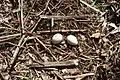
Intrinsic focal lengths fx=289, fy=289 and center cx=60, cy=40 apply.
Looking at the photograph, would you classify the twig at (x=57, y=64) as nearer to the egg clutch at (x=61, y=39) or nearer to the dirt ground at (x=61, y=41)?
the dirt ground at (x=61, y=41)

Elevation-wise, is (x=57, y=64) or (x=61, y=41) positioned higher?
(x=61, y=41)

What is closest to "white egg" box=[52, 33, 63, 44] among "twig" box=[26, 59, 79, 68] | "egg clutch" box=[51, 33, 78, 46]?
"egg clutch" box=[51, 33, 78, 46]

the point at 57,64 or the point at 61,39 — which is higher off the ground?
the point at 61,39

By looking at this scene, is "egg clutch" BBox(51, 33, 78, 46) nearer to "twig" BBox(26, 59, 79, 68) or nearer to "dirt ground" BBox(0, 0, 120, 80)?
"dirt ground" BBox(0, 0, 120, 80)

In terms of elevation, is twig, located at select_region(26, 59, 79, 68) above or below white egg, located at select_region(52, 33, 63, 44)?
below

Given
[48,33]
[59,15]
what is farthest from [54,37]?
[59,15]

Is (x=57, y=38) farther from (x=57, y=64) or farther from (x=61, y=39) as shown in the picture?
(x=57, y=64)

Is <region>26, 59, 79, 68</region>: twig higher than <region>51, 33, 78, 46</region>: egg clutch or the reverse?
the reverse

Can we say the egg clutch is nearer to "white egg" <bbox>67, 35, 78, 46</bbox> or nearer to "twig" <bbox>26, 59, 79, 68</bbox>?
"white egg" <bbox>67, 35, 78, 46</bbox>

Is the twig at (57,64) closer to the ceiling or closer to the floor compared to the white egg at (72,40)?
closer to the floor

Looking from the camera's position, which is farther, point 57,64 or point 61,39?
point 61,39

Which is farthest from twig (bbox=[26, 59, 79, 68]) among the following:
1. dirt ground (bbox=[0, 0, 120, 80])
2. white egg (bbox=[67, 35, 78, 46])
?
white egg (bbox=[67, 35, 78, 46])

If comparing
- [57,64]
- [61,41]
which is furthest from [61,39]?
[57,64]

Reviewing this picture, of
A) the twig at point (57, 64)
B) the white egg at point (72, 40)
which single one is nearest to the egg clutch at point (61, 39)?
the white egg at point (72, 40)
